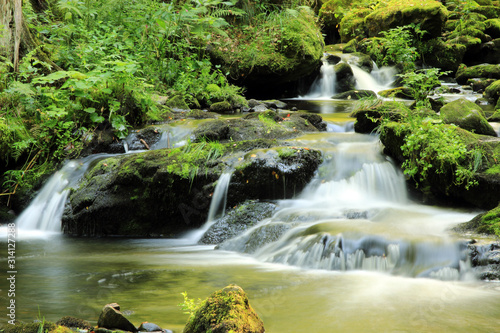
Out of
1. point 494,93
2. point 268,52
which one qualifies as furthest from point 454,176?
point 268,52

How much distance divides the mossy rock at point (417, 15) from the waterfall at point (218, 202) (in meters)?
13.0

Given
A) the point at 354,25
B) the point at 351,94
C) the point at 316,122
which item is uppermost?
the point at 354,25

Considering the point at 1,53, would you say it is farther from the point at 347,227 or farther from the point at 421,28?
the point at 421,28

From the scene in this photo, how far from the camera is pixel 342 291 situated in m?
3.70

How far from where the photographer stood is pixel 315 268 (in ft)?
14.5

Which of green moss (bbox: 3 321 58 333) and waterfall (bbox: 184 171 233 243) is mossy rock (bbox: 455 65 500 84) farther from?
green moss (bbox: 3 321 58 333)

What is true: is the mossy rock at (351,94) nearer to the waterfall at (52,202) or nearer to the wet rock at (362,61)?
the wet rock at (362,61)

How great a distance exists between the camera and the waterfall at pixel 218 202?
6.14 m

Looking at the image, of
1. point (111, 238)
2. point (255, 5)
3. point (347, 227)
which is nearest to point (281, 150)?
point (347, 227)

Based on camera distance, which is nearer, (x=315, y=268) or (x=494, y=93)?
(x=315, y=268)

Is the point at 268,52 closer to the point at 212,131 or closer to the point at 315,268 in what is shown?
the point at 212,131

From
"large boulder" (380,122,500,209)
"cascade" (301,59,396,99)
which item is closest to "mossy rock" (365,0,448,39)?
"cascade" (301,59,396,99)

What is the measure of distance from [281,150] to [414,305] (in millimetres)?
3339

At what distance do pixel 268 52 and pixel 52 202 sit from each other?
294 inches
